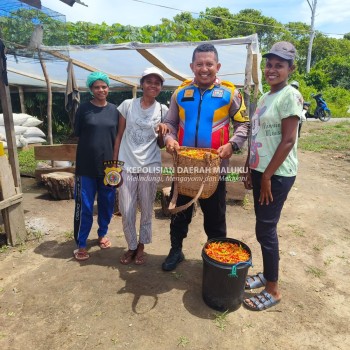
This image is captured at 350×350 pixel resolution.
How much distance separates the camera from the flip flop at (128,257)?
3375mm

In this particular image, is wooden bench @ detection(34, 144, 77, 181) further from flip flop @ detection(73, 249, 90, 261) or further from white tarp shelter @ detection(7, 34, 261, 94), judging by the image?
flip flop @ detection(73, 249, 90, 261)

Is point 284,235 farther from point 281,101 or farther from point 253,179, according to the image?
point 281,101

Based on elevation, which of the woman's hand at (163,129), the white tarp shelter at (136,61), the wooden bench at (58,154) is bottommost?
the wooden bench at (58,154)

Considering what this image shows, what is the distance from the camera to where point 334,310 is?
107 inches

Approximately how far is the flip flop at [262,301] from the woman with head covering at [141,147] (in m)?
1.27

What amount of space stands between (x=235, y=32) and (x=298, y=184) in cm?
3392

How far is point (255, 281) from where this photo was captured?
2984 mm

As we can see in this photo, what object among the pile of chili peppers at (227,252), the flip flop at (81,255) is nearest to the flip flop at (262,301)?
the pile of chili peppers at (227,252)

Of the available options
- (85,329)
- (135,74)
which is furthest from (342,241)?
(135,74)

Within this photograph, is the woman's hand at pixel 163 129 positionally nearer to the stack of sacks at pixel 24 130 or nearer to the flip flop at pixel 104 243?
the flip flop at pixel 104 243

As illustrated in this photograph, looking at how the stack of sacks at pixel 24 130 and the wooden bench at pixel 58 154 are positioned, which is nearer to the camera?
the wooden bench at pixel 58 154

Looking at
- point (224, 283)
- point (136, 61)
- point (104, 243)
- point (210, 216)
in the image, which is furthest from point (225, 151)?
point (136, 61)

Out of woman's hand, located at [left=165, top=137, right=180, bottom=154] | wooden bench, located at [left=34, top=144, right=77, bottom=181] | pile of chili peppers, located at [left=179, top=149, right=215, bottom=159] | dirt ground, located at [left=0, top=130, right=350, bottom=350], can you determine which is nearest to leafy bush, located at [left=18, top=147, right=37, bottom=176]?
wooden bench, located at [left=34, top=144, right=77, bottom=181]

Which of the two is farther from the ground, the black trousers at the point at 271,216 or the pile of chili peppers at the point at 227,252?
the black trousers at the point at 271,216
